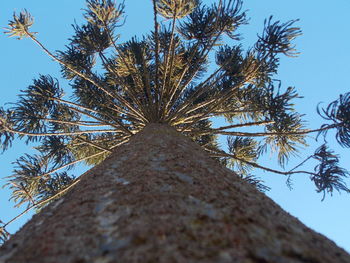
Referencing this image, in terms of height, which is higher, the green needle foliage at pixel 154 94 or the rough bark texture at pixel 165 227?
the green needle foliage at pixel 154 94

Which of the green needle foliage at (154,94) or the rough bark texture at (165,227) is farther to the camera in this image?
the green needle foliage at (154,94)

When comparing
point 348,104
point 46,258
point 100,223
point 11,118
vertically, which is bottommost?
point 46,258

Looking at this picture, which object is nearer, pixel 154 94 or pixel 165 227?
pixel 165 227

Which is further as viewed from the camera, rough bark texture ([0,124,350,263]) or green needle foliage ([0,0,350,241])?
green needle foliage ([0,0,350,241])

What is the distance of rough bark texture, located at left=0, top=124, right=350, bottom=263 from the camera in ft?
3.66

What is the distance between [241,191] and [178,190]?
434 millimetres

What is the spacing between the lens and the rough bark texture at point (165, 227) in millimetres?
1115

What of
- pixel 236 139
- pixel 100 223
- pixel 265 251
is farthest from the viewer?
pixel 236 139

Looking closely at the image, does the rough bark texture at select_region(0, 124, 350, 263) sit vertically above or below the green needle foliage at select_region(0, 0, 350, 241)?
below

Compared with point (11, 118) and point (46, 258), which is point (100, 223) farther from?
point (11, 118)

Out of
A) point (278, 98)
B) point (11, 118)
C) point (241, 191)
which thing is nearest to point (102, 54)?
point (11, 118)

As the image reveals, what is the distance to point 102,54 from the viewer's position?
6.84 m

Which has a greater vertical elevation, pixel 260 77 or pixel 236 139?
pixel 260 77

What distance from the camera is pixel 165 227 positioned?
4.11ft
